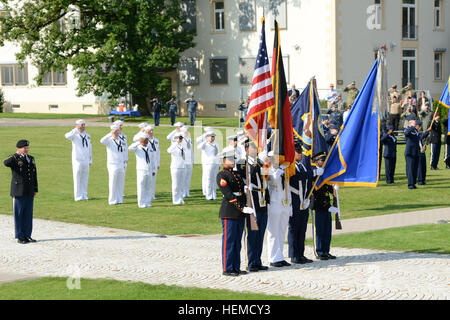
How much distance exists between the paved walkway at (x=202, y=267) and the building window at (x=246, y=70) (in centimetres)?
3416

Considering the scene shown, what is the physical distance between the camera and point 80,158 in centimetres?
2227

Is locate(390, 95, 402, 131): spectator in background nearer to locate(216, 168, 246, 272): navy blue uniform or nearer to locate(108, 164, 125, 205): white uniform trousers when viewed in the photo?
locate(108, 164, 125, 205): white uniform trousers

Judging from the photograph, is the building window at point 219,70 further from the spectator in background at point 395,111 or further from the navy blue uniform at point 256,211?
the navy blue uniform at point 256,211

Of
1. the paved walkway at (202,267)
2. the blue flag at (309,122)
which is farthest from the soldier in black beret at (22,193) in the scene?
the blue flag at (309,122)

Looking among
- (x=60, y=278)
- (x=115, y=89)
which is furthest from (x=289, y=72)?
(x=60, y=278)

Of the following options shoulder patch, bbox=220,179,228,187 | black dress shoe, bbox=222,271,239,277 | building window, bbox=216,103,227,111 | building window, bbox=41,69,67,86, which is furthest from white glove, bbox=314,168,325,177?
building window, bbox=41,69,67,86

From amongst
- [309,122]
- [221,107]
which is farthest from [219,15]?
[309,122]

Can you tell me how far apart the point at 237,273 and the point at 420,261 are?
122 inches

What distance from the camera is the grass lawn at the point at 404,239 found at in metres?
14.4

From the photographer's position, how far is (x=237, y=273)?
12023 mm

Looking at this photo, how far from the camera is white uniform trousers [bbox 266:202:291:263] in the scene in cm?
1282

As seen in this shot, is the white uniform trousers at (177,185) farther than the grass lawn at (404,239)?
Yes

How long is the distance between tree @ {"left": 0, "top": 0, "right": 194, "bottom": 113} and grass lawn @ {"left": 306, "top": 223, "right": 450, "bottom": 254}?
105 ft
